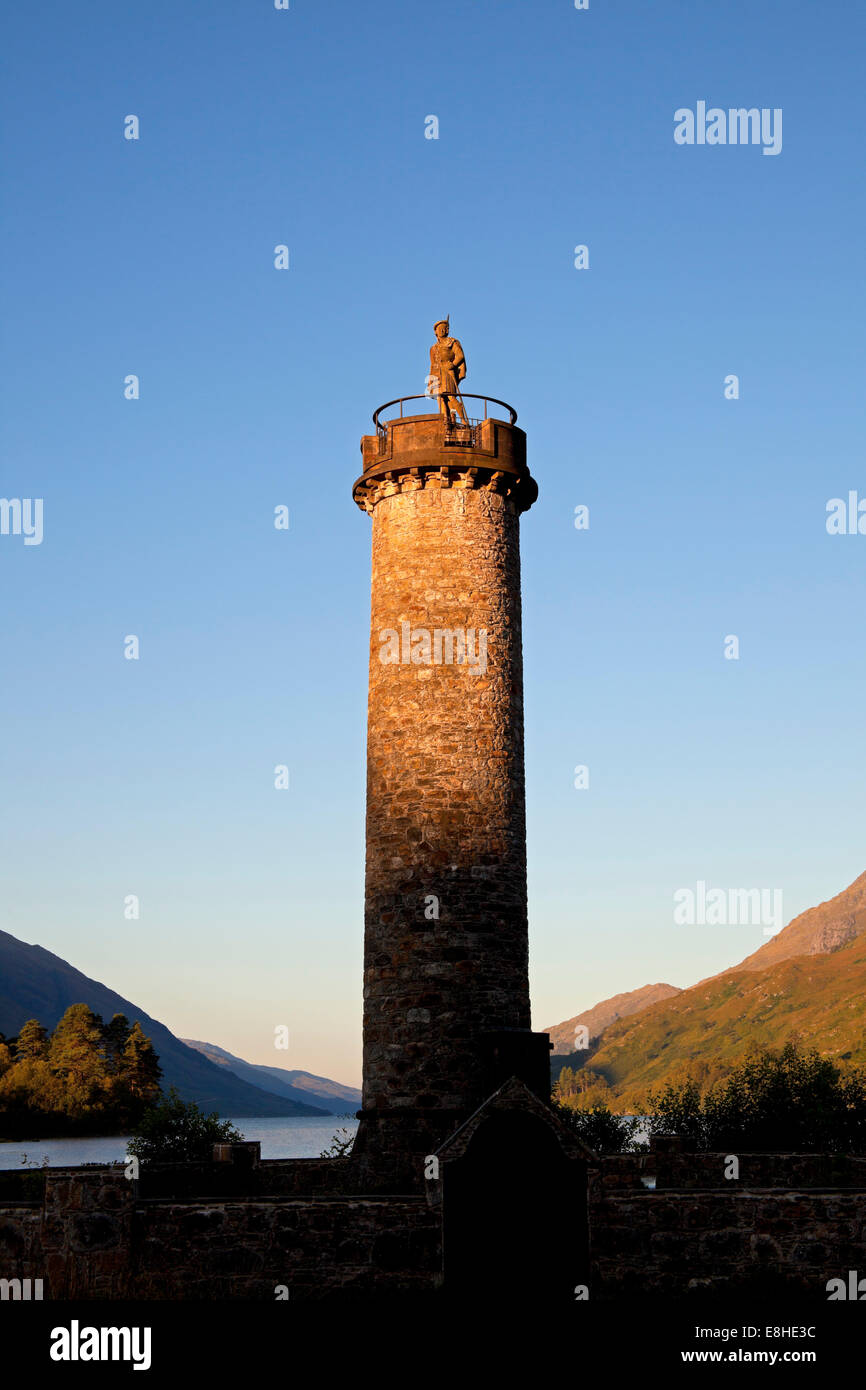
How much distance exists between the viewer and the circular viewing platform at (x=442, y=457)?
25.9 meters

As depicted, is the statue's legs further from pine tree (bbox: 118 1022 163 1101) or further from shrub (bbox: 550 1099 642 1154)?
pine tree (bbox: 118 1022 163 1101)

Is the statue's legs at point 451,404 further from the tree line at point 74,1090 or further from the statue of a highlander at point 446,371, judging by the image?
the tree line at point 74,1090

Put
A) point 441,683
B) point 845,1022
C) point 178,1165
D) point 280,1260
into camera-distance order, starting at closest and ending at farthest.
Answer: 1. point 280,1260
2. point 178,1165
3. point 441,683
4. point 845,1022

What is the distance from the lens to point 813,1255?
55.9 feet

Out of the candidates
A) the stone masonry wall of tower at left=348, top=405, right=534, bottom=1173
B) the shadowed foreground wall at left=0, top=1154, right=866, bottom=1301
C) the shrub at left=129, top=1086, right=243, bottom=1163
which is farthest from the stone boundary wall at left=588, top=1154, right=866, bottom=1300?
the shrub at left=129, top=1086, right=243, bottom=1163

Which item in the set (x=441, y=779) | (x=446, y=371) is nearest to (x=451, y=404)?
(x=446, y=371)

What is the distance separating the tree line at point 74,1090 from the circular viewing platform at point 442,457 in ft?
240

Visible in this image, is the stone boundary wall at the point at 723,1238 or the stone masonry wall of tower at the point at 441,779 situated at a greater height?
the stone masonry wall of tower at the point at 441,779

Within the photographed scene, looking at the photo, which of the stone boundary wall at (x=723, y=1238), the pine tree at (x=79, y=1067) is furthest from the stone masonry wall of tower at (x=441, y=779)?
the pine tree at (x=79, y=1067)

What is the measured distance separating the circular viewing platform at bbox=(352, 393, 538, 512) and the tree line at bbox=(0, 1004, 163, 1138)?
240 ft

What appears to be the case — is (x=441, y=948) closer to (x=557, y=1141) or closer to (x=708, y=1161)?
(x=708, y=1161)

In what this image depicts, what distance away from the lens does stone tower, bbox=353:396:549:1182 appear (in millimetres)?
23375

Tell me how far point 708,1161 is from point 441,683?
9.51 m
